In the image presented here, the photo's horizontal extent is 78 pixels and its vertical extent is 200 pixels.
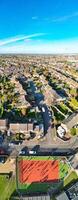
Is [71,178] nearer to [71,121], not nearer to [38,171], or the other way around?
[38,171]

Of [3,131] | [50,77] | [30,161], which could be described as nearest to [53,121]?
[3,131]

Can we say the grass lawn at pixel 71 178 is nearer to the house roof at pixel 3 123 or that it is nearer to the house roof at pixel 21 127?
the house roof at pixel 21 127

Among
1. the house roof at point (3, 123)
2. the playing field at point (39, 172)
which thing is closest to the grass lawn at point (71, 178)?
the playing field at point (39, 172)

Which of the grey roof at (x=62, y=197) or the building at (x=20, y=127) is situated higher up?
the building at (x=20, y=127)

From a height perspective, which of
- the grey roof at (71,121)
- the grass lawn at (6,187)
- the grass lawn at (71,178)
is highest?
the grey roof at (71,121)

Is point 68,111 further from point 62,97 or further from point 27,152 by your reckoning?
point 27,152

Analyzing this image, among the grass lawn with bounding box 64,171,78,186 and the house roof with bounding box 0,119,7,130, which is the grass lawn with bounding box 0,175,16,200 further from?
the house roof with bounding box 0,119,7,130
